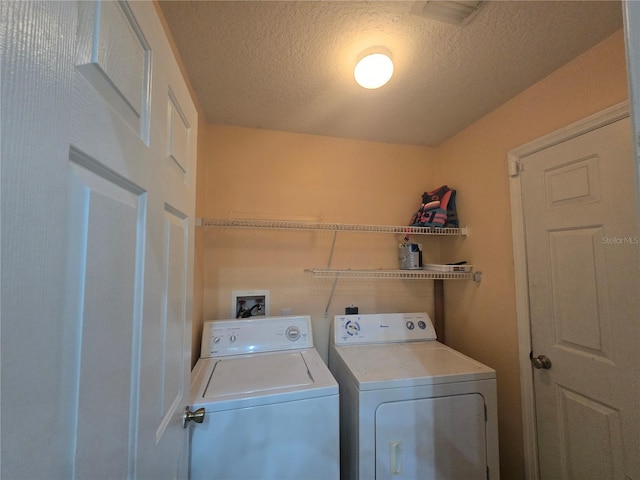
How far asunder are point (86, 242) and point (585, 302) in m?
1.90

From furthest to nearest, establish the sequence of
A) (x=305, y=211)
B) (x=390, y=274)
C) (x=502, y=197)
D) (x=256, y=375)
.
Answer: (x=305, y=211) < (x=390, y=274) < (x=502, y=197) < (x=256, y=375)

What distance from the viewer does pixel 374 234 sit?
219cm

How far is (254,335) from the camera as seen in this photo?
66.9 inches

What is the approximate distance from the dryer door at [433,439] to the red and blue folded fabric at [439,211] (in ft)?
3.89

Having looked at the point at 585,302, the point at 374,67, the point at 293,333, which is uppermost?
the point at 374,67

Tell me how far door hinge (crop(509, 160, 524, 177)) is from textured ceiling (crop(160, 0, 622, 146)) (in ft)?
1.42

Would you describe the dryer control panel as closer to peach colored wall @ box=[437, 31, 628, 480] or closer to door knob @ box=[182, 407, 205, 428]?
peach colored wall @ box=[437, 31, 628, 480]

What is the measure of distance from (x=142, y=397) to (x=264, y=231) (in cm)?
150

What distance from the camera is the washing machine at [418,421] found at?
49.9 inches

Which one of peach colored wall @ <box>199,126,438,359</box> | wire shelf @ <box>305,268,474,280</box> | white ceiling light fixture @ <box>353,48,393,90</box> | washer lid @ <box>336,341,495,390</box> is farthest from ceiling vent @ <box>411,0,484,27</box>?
washer lid @ <box>336,341,495,390</box>

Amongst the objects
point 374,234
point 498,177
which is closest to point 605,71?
point 498,177

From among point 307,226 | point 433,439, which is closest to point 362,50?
point 307,226

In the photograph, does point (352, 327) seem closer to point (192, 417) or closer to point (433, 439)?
point (433, 439)

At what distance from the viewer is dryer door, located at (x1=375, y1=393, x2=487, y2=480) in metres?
1.27
